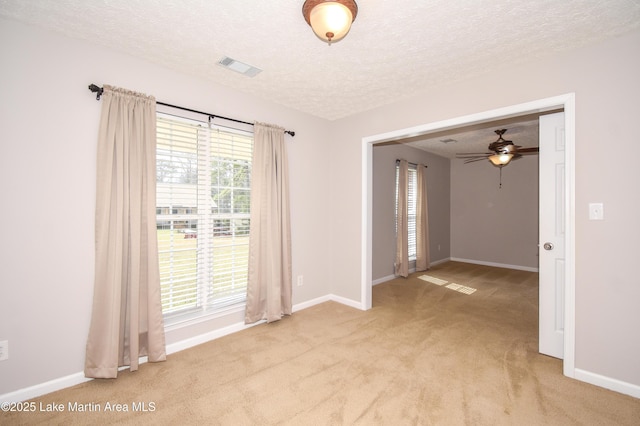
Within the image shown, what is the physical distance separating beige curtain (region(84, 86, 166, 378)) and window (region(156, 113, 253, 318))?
0.68 feet

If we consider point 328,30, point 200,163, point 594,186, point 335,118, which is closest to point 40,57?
point 200,163

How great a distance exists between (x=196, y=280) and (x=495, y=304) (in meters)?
4.06

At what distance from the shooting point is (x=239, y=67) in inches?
105

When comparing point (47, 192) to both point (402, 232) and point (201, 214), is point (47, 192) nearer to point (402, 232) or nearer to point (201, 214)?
point (201, 214)

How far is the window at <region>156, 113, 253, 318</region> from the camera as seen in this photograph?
2713 mm

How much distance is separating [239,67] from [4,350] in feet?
9.29

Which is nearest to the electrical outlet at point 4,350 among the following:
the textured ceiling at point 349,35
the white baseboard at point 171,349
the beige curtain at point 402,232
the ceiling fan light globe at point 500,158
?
the white baseboard at point 171,349

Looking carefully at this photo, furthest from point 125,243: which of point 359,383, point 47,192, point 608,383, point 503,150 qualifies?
point 503,150

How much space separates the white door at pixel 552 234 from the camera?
2.65 metres

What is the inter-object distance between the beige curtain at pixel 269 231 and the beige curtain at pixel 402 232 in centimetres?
283

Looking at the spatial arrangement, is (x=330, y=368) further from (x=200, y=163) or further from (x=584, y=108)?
(x=584, y=108)

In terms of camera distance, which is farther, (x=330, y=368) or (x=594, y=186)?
(x=330, y=368)

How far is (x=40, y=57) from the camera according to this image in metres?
2.09

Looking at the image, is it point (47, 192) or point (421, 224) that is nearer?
point (47, 192)
